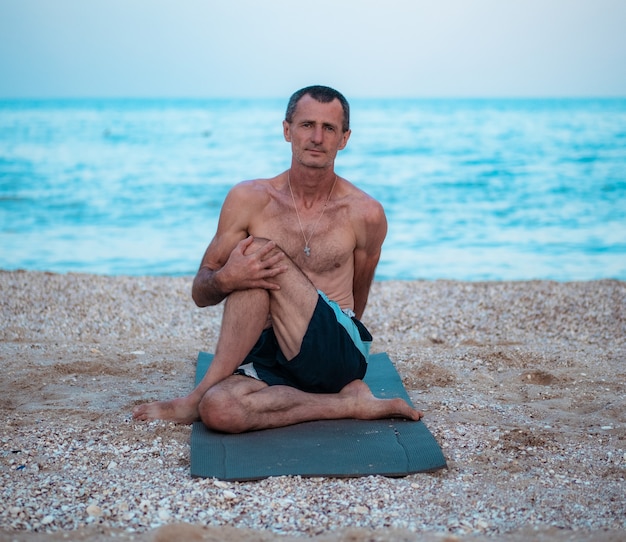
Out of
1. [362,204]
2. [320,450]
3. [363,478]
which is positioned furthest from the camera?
[362,204]

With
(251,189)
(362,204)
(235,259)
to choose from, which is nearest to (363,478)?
(235,259)

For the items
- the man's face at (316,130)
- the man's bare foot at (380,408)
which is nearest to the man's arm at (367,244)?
the man's face at (316,130)

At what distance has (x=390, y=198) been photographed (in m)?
17.8

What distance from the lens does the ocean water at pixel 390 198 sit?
11.1 meters

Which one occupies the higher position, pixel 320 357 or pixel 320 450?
pixel 320 357

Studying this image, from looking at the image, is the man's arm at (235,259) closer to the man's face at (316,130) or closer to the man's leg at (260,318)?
the man's leg at (260,318)

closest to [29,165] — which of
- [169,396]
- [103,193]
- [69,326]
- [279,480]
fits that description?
[103,193]

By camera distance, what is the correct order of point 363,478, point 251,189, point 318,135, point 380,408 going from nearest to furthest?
point 363,478 < point 380,408 < point 318,135 < point 251,189

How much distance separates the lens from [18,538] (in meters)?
2.56

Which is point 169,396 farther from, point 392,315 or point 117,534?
point 392,315

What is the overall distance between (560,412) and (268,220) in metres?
2.04

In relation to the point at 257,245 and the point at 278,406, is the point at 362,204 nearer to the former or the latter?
the point at 257,245

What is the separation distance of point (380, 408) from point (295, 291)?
81 cm

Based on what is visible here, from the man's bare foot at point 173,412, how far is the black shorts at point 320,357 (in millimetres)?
335
